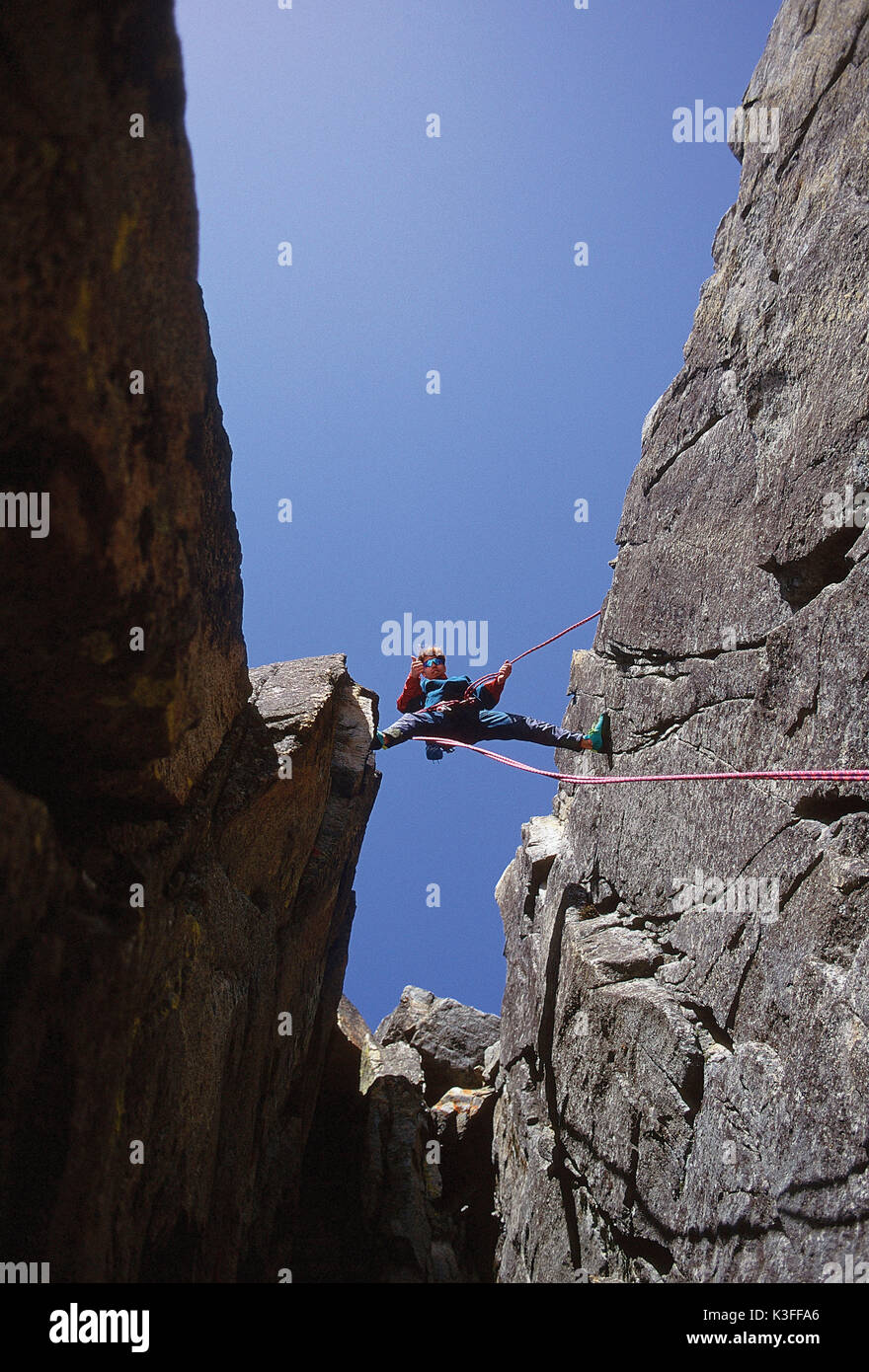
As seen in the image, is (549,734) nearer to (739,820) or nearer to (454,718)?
(454,718)

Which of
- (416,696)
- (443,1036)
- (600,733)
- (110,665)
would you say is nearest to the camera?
(110,665)

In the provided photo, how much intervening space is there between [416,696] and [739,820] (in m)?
5.23

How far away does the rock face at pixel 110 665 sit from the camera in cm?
312

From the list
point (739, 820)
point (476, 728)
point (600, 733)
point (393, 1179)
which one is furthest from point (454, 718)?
point (393, 1179)

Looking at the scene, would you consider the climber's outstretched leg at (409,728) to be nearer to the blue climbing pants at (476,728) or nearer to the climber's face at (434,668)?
the blue climbing pants at (476,728)

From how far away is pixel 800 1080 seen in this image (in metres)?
4.96

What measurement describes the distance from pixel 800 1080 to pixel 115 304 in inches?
229

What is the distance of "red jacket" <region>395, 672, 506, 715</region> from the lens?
34.6ft

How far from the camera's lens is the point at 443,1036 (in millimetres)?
12992

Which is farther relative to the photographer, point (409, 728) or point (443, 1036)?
point (443, 1036)

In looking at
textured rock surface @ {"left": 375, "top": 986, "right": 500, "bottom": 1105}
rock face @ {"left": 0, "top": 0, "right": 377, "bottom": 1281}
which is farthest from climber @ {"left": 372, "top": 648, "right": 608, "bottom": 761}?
textured rock surface @ {"left": 375, "top": 986, "right": 500, "bottom": 1105}

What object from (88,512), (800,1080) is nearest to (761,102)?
(88,512)

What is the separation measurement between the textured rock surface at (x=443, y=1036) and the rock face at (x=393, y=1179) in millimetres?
372
